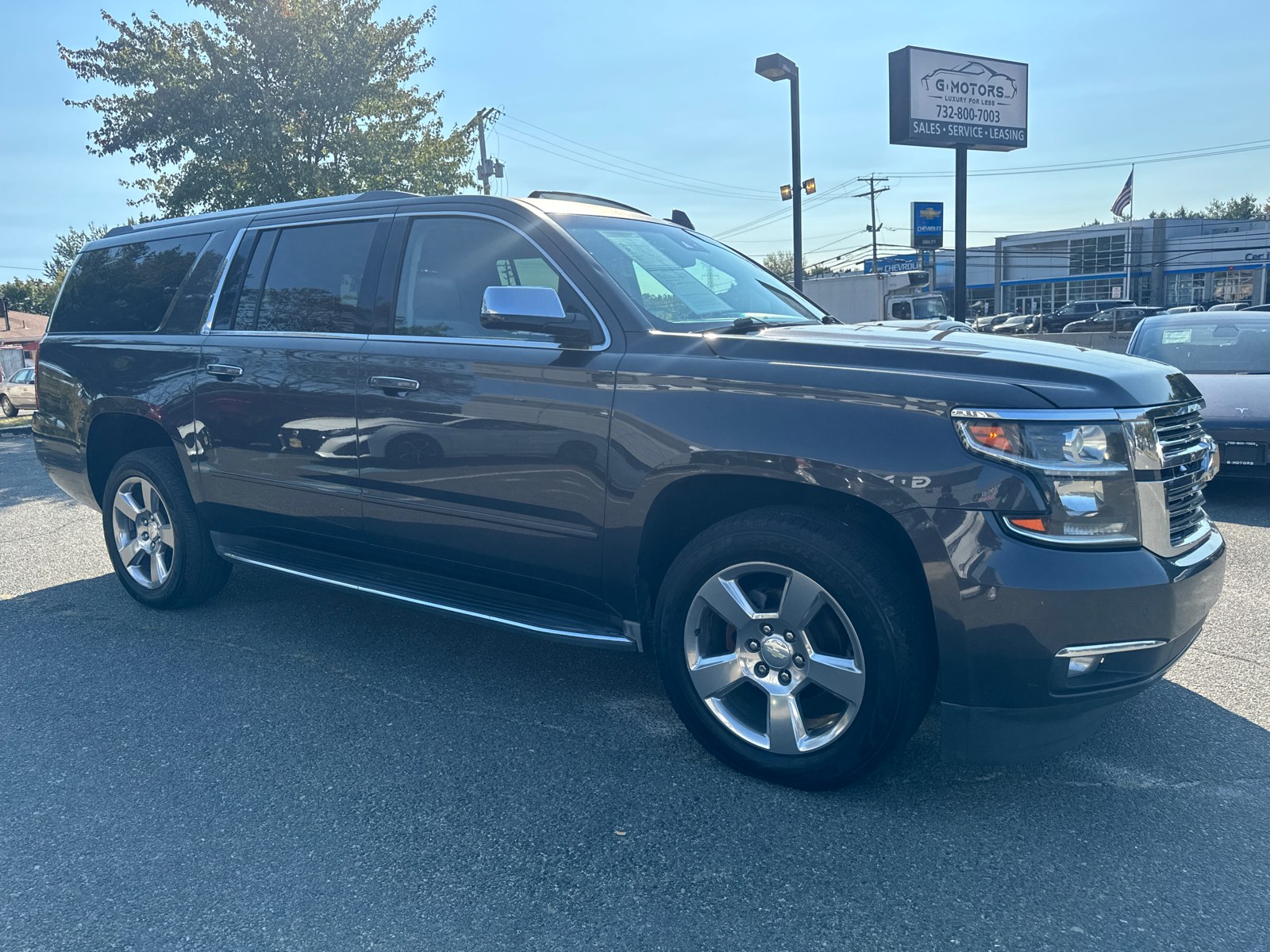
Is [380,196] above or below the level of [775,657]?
above

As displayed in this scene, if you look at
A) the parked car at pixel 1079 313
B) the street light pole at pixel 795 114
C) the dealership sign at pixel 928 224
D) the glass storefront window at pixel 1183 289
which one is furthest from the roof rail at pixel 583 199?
the glass storefront window at pixel 1183 289

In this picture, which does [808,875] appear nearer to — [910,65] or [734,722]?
[734,722]

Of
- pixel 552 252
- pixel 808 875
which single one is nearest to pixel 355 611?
pixel 552 252

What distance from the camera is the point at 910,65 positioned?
887 inches

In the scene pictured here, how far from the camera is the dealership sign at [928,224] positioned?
87.6 ft

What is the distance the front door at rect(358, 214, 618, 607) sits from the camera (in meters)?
3.31

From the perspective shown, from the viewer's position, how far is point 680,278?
3781 mm

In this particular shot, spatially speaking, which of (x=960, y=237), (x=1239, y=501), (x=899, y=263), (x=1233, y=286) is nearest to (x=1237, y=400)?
(x=1239, y=501)

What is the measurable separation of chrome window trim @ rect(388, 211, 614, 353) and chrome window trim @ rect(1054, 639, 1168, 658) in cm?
173

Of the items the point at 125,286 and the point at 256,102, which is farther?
the point at 256,102

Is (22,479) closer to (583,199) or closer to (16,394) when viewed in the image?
(583,199)

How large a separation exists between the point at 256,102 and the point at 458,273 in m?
18.4

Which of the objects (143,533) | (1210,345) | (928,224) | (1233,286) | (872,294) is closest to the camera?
(143,533)

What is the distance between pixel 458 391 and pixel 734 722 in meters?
1.57
